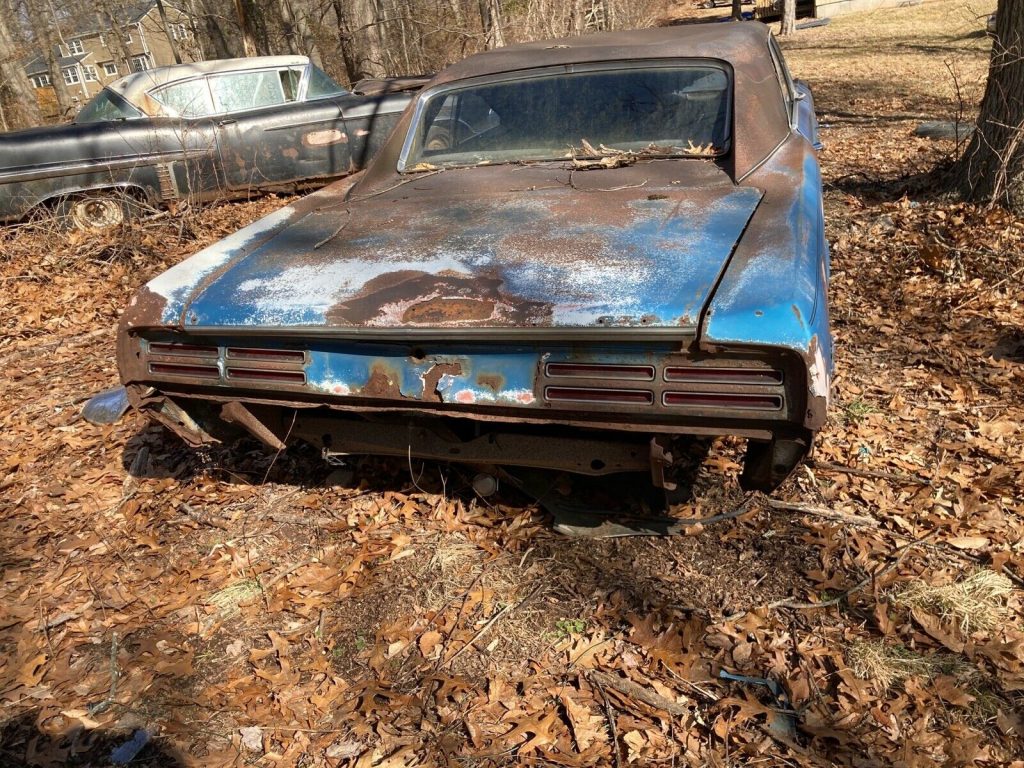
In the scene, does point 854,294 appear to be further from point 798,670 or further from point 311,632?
point 311,632

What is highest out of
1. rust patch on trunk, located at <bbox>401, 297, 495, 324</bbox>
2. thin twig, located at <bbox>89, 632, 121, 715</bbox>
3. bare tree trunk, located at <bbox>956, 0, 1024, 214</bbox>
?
rust patch on trunk, located at <bbox>401, 297, 495, 324</bbox>

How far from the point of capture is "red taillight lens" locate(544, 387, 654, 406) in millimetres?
2107

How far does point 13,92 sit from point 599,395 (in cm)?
1744

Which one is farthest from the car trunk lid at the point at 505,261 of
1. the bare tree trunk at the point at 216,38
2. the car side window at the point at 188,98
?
the bare tree trunk at the point at 216,38

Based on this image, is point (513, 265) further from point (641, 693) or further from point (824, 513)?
point (824, 513)

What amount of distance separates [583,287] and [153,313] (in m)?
1.54

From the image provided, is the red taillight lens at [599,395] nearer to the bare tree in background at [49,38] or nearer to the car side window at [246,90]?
the car side window at [246,90]

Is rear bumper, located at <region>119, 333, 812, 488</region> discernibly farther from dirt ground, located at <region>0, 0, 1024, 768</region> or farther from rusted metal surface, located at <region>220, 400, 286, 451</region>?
dirt ground, located at <region>0, 0, 1024, 768</region>

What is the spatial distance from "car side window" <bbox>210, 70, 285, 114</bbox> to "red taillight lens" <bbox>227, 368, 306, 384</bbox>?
573cm

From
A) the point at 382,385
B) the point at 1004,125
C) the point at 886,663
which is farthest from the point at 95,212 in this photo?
the point at 1004,125

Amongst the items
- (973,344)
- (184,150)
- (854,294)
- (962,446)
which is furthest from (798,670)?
(184,150)

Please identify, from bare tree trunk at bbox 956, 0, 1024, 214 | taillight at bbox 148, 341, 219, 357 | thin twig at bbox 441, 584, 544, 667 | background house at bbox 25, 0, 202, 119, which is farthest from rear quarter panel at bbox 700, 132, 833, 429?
background house at bbox 25, 0, 202, 119

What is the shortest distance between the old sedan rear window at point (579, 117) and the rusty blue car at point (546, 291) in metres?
0.01

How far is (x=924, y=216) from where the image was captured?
577cm
